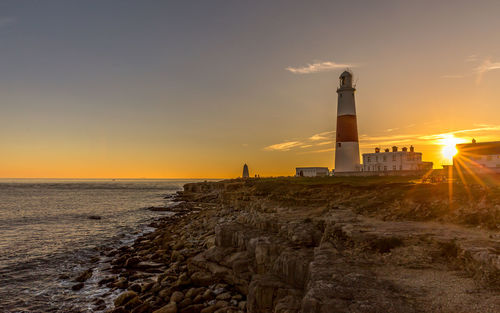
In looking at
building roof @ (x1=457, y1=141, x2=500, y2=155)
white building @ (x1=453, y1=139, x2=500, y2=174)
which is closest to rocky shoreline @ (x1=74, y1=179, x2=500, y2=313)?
white building @ (x1=453, y1=139, x2=500, y2=174)

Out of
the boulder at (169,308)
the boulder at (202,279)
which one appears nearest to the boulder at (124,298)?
the boulder at (169,308)

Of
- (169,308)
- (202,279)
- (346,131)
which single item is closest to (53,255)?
(202,279)

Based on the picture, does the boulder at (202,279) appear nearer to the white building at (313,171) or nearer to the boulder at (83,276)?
the boulder at (83,276)

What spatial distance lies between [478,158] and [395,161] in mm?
11899

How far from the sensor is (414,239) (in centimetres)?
1059

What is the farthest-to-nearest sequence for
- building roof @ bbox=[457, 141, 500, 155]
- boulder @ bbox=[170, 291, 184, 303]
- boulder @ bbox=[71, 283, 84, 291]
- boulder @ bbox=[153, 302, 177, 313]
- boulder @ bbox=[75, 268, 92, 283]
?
building roof @ bbox=[457, 141, 500, 155]
boulder @ bbox=[75, 268, 92, 283]
boulder @ bbox=[71, 283, 84, 291]
boulder @ bbox=[170, 291, 184, 303]
boulder @ bbox=[153, 302, 177, 313]

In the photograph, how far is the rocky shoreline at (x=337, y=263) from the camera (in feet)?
24.1

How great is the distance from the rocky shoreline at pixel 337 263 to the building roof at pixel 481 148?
32.4m

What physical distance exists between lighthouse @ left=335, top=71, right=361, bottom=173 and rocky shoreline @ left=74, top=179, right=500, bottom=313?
55.8 ft

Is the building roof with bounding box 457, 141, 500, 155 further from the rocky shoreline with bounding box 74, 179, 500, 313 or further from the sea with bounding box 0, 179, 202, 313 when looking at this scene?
the sea with bounding box 0, 179, 202, 313

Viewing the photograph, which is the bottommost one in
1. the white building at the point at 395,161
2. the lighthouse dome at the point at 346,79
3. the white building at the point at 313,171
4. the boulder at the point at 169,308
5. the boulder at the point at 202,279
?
the boulder at the point at 169,308

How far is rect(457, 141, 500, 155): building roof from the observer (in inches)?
1661

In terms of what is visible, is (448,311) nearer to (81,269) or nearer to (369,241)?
(369,241)

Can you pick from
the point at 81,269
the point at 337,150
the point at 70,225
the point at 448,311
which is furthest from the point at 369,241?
the point at 70,225
